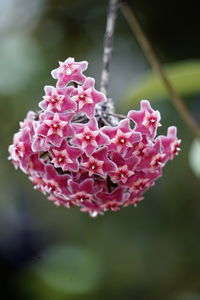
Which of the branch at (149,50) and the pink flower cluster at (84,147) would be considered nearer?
the pink flower cluster at (84,147)

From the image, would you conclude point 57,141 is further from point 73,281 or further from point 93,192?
point 73,281

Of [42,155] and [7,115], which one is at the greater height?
[7,115]

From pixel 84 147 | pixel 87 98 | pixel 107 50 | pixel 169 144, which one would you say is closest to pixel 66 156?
pixel 84 147

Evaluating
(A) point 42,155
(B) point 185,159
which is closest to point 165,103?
(B) point 185,159

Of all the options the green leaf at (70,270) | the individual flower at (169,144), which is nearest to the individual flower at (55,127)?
the individual flower at (169,144)

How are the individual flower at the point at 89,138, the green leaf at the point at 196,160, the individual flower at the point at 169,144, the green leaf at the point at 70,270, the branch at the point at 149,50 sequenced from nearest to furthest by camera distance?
1. the individual flower at the point at 89,138
2. the individual flower at the point at 169,144
3. the branch at the point at 149,50
4. the green leaf at the point at 196,160
5. the green leaf at the point at 70,270

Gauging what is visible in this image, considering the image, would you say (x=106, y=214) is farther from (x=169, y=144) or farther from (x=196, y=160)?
(x=169, y=144)

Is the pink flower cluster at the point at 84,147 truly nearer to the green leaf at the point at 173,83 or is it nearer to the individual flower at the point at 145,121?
the individual flower at the point at 145,121

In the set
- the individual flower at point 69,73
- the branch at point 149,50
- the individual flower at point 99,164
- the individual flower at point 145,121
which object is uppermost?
the branch at point 149,50
